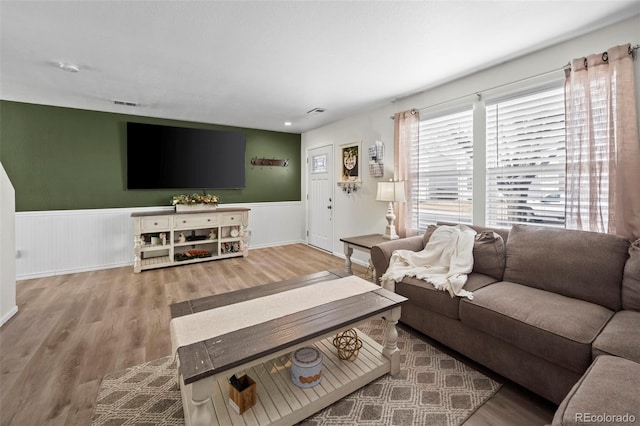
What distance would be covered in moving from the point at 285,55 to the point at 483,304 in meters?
2.46

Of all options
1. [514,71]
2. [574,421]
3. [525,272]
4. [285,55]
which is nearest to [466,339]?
[525,272]

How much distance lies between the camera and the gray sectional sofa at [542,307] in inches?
57.7

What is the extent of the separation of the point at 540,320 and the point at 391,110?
9.95 ft

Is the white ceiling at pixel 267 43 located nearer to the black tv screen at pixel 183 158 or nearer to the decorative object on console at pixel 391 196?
the black tv screen at pixel 183 158

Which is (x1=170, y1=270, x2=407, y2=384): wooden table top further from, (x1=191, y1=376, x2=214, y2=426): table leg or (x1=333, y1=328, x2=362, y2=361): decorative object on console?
(x1=333, y1=328, x2=362, y2=361): decorative object on console

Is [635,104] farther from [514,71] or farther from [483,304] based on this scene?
[483,304]

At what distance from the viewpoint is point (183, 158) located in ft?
15.7

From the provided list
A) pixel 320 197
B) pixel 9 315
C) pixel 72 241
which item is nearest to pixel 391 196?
pixel 320 197

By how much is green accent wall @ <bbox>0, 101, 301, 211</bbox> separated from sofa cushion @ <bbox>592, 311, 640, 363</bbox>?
5.16 meters

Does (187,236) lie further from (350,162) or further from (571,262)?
(571,262)

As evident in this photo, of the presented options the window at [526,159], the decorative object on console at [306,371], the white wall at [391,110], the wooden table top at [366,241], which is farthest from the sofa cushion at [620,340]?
the wooden table top at [366,241]

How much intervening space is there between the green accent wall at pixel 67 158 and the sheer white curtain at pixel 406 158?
11.5 feet

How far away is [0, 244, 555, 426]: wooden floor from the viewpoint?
5.20 ft

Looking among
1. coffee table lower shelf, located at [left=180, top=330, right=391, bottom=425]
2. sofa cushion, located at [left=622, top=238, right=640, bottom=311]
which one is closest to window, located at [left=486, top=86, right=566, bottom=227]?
sofa cushion, located at [left=622, top=238, right=640, bottom=311]
